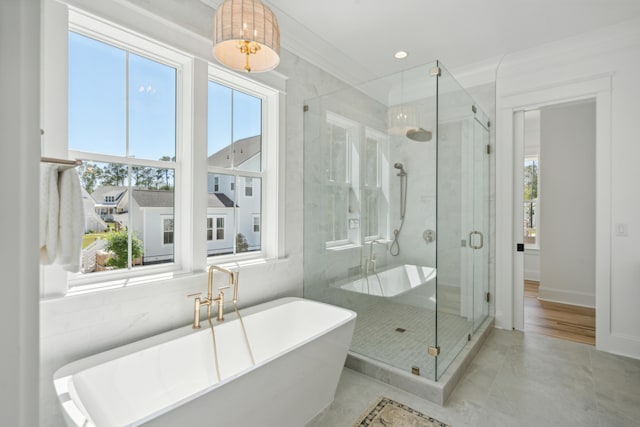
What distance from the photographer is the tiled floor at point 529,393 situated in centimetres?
192

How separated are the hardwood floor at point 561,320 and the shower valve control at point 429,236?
2.00 meters

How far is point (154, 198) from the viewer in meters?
2.09

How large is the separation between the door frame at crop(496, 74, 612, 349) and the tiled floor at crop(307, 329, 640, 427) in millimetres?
499

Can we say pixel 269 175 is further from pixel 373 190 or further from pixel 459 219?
pixel 459 219

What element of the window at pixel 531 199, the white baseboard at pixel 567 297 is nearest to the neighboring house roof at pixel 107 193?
the white baseboard at pixel 567 297

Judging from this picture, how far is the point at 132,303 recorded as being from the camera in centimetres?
182

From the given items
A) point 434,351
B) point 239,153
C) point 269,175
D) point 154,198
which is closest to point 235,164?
point 239,153

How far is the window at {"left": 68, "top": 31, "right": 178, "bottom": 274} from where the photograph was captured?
1771 mm

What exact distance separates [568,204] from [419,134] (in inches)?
130

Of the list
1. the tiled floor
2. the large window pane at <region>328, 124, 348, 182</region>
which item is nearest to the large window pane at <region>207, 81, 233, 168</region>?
the large window pane at <region>328, 124, 348, 182</region>

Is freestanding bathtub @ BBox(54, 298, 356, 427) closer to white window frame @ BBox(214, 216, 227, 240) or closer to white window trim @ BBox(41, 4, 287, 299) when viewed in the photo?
white window trim @ BBox(41, 4, 287, 299)

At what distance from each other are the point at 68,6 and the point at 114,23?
201 mm

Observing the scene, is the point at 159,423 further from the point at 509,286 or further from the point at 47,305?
the point at 509,286

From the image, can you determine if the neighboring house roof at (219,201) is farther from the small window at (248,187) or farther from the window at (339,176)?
the window at (339,176)
